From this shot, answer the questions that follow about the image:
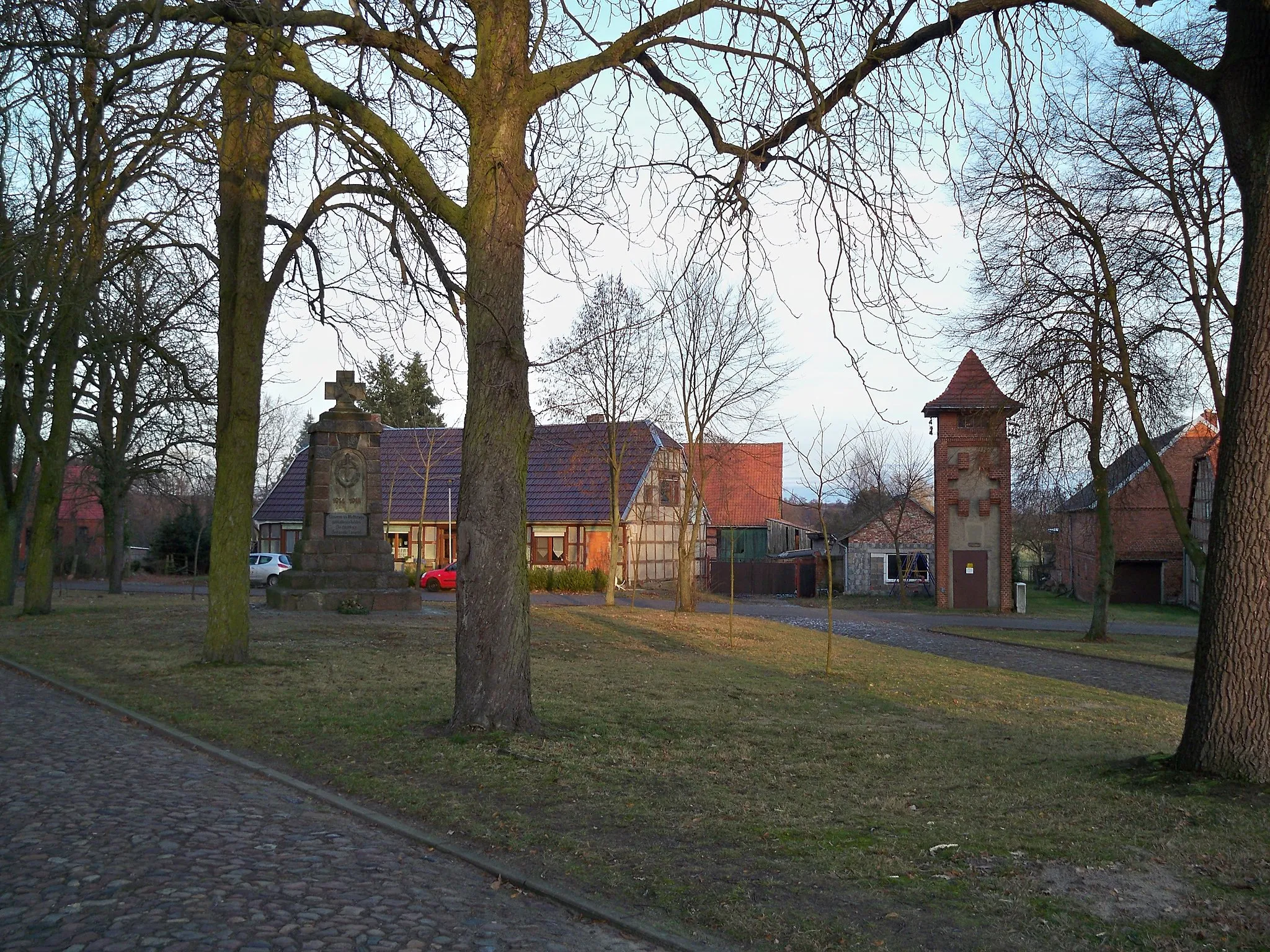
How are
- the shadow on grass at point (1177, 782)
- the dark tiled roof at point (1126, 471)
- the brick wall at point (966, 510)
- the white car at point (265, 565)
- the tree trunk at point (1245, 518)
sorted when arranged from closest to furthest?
the shadow on grass at point (1177, 782)
the tree trunk at point (1245, 518)
the brick wall at point (966, 510)
the white car at point (265, 565)
the dark tiled roof at point (1126, 471)

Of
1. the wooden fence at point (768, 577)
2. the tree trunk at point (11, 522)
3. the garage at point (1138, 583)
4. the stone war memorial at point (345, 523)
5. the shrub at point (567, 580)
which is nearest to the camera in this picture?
the stone war memorial at point (345, 523)

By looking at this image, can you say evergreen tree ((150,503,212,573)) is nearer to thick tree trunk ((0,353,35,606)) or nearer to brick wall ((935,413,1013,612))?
thick tree trunk ((0,353,35,606))

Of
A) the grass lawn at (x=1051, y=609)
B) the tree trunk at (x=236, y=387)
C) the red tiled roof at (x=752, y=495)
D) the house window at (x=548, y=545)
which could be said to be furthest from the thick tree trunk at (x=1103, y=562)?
the red tiled roof at (x=752, y=495)

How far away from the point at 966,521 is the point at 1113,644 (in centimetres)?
1399

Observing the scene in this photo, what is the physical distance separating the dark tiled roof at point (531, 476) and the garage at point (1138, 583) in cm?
2265

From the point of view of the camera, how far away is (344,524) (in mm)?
24781

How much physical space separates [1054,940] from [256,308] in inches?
467

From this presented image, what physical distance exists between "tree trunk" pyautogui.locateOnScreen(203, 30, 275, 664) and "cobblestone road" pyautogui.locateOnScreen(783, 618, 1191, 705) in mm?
12911

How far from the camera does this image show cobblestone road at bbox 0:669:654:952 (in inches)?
178

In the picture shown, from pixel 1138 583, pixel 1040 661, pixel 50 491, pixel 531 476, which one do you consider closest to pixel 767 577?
pixel 531 476

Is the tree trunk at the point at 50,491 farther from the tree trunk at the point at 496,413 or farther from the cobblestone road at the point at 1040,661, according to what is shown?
the cobblestone road at the point at 1040,661

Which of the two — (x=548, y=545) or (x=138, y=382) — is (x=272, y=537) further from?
(x=138, y=382)

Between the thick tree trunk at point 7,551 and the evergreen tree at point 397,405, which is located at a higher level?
the evergreen tree at point 397,405

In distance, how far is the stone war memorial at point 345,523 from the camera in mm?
24312
